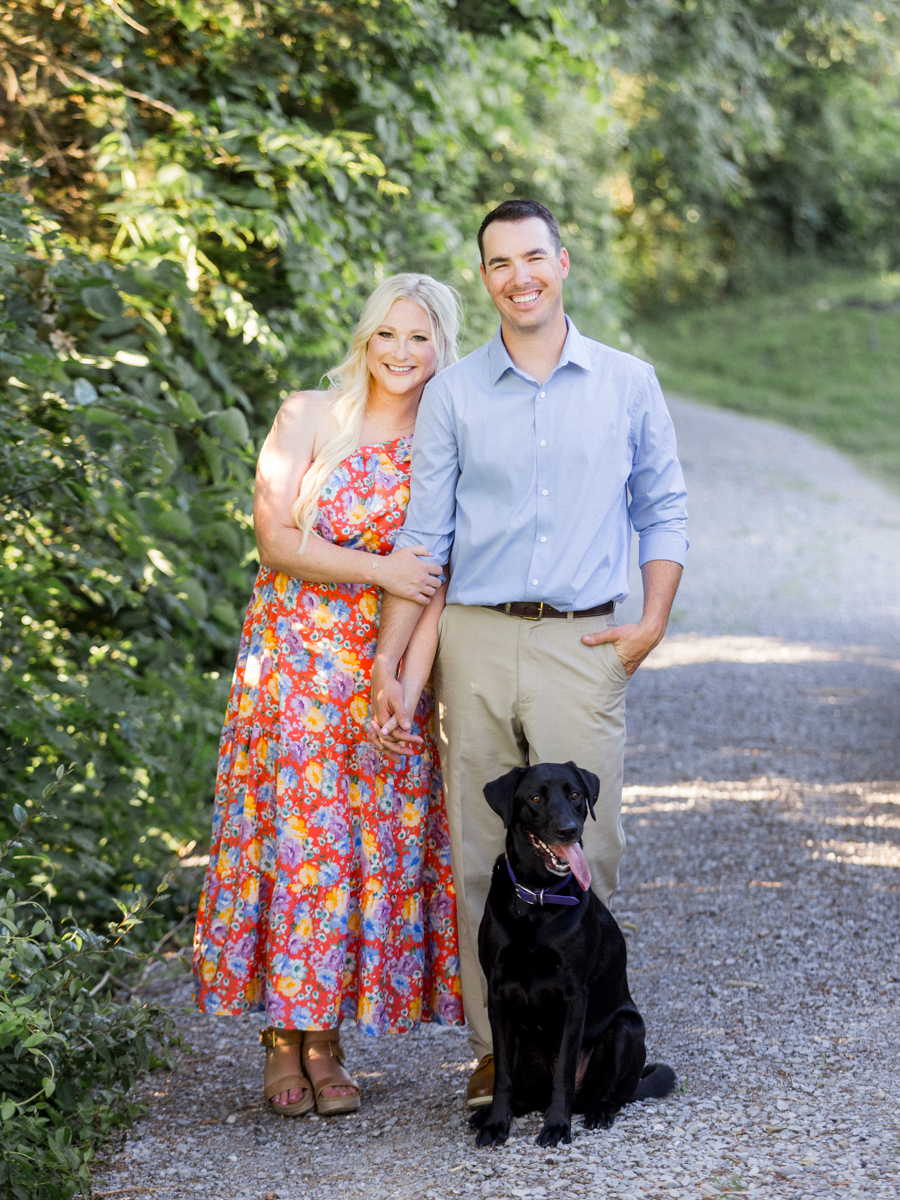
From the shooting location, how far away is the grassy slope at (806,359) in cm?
2173

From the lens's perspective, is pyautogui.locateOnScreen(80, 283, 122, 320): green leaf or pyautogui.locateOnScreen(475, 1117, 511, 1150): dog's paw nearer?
pyautogui.locateOnScreen(475, 1117, 511, 1150): dog's paw

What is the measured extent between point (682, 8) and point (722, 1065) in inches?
382

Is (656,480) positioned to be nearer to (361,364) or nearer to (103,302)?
(361,364)

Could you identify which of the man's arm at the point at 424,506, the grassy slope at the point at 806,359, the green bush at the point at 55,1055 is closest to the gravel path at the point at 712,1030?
the green bush at the point at 55,1055

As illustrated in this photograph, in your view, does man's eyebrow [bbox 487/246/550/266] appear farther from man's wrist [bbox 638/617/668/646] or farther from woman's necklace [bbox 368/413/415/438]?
man's wrist [bbox 638/617/668/646]

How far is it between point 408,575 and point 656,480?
0.66 metres

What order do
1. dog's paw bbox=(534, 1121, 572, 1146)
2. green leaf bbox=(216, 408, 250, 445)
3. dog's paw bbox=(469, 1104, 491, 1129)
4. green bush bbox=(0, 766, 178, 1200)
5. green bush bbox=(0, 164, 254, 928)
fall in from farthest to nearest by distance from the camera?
green leaf bbox=(216, 408, 250, 445), green bush bbox=(0, 164, 254, 928), dog's paw bbox=(469, 1104, 491, 1129), dog's paw bbox=(534, 1121, 572, 1146), green bush bbox=(0, 766, 178, 1200)

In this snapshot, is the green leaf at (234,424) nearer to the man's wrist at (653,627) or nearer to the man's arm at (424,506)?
the man's arm at (424,506)

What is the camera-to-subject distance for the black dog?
2.86 metres

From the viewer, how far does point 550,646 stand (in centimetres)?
307

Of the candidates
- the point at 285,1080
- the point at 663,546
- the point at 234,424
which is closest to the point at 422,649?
the point at 663,546

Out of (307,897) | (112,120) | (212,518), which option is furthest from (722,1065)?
(112,120)

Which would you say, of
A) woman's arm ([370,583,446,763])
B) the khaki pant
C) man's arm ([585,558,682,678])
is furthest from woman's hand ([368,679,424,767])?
man's arm ([585,558,682,678])

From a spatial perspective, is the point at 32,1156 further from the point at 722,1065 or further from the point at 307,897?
the point at 722,1065
